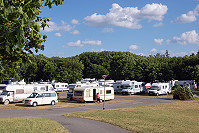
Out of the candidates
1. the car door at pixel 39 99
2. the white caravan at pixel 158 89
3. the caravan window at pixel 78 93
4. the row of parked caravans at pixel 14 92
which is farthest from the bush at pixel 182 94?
the row of parked caravans at pixel 14 92

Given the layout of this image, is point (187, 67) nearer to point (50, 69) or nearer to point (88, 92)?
point (88, 92)

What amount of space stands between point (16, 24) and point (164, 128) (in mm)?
10790

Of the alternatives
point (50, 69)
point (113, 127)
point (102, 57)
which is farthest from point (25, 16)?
point (102, 57)

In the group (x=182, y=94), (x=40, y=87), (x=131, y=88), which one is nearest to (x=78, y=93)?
(x=40, y=87)

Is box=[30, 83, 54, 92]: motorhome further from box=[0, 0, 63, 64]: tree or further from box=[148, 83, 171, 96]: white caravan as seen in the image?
box=[0, 0, 63, 64]: tree

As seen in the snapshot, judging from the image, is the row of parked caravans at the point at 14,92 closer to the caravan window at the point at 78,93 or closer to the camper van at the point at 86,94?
the caravan window at the point at 78,93

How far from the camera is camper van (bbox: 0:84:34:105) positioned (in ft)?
104

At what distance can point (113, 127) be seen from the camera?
46.8ft

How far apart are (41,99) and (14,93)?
5195mm

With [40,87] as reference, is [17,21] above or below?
above

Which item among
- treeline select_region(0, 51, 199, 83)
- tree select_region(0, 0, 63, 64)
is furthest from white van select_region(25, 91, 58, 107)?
tree select_region(0, 0, 63, 64)

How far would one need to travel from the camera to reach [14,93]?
32781 millimetres

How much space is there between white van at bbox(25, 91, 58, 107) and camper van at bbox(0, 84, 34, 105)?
3828mm

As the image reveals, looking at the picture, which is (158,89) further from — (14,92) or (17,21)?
(17,21)
